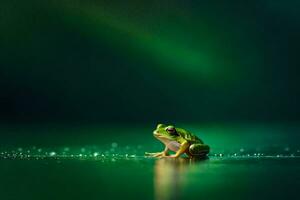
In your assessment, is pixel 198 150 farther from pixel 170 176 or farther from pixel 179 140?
pixel 170 176

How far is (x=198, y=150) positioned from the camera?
4.99m

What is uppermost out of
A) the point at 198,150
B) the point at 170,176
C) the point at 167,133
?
the point at 167,133

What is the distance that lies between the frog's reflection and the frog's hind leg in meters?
0.09

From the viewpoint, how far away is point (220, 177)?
370 cm

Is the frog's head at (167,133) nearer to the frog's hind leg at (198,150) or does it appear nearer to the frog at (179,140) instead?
the frog at (179,140)

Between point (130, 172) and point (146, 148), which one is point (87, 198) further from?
point (146, 148)

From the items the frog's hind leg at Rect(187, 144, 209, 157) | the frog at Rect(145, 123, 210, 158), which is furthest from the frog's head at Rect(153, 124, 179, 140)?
the frog's hind leg at Rect(187, 144, 209, 157)

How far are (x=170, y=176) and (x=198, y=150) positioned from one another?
1.33 meters

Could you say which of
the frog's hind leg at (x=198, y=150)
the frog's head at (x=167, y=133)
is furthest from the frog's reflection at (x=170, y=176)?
the frog's head at (x=167, y=133)

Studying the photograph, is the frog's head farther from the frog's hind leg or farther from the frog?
the frog's hind leg

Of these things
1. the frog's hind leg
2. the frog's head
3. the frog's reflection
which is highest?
the frog's head

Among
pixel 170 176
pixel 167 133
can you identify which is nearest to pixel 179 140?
pixel 167 133

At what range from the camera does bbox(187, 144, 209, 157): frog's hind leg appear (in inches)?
195

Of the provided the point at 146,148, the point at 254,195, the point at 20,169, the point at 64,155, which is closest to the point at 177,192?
the point at 254,195
